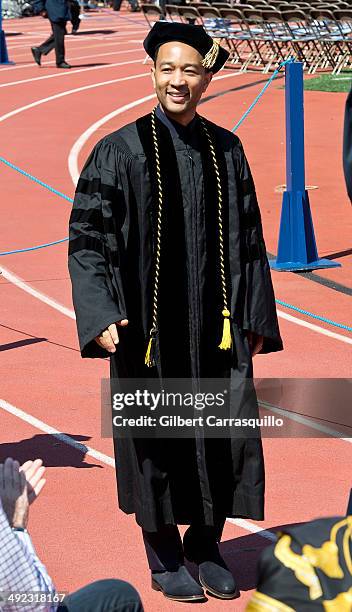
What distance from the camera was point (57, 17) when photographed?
25938 millimetres

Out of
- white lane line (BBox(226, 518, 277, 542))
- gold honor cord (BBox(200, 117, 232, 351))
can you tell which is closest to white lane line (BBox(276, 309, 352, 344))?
white lane line (BBox(226, 518, 277, 542))

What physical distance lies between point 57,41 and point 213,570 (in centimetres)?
2305

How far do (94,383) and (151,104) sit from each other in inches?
580

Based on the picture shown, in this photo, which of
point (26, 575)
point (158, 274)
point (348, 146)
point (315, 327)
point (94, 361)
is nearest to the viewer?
point (348, 146)

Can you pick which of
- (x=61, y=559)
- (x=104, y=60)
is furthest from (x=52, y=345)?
(x=104, y=60)

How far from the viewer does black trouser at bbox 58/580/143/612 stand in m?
3.58

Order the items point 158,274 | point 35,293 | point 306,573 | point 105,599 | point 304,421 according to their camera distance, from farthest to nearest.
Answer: point 35,293 → point 304,421 → point 158,274 → point 105,599 → point 306,573

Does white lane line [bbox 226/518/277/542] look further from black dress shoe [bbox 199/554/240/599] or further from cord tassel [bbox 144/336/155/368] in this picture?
cord tassel [bbox 144/336/155/368]

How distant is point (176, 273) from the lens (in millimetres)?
4875

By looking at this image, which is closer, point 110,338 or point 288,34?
point 110,338

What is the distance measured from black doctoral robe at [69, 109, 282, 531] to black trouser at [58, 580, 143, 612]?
122cm

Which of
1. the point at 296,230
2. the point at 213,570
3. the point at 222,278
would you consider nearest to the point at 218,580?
the point at 213,570

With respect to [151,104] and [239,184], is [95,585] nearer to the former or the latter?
[239,184]

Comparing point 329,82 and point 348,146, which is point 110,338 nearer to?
point 348,146
